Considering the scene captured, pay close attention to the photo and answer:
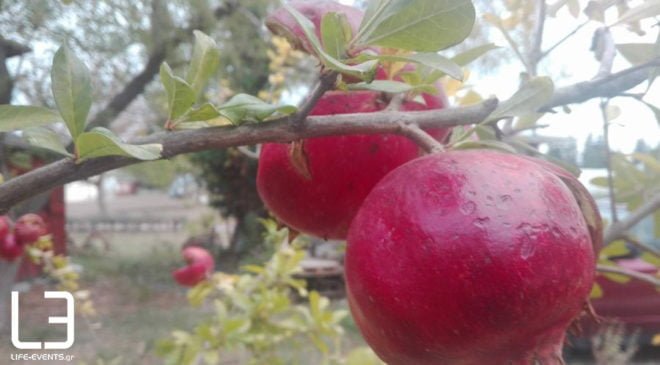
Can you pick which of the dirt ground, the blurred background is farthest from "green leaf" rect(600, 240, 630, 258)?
the dirt ground

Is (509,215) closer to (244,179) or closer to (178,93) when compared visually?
(178,93)

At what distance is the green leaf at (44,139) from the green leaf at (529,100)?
0.24 m

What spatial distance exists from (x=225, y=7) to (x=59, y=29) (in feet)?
6.36

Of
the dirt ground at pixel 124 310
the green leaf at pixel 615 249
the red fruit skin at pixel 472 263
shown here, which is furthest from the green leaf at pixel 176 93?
the dirt ground at pixel 124 310

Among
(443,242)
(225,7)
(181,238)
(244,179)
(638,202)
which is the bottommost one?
(181,238)

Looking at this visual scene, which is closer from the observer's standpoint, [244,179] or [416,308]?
[416,308]

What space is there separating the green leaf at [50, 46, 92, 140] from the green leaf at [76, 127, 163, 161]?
18mm

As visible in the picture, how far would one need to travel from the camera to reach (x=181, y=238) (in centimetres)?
932

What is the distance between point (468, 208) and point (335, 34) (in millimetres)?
115

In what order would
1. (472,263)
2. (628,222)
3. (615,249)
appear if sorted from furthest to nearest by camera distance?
(615,249)
(628,222)
(472,263)

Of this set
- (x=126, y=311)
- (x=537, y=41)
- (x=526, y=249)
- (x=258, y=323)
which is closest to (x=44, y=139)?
(x=526, y=249)

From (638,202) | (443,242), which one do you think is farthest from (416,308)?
(638,202)

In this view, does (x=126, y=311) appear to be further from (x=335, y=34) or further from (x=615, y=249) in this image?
(x=335, y=34)

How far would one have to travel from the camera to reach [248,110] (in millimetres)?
329
